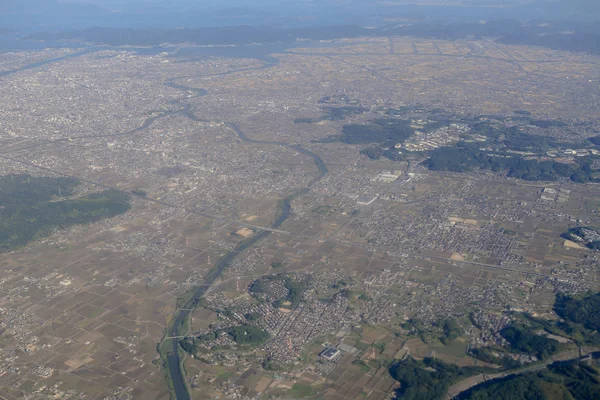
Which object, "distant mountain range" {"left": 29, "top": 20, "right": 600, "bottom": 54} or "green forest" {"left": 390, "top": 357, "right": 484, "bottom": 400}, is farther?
"distant mountain range" {"left": 29, "top": 20, "right": 600, "bottom": 54}

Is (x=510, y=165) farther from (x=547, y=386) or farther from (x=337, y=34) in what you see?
(x=337, y=34)

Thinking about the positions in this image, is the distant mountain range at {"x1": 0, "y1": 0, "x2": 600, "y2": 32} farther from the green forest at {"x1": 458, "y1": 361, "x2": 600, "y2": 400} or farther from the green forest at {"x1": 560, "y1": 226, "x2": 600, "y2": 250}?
the green forest at {"x1": 458, "y1": 361, "x2": 600, "y2": 400}

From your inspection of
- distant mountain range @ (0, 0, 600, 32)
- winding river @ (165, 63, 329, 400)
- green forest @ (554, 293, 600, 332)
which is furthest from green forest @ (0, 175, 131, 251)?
distant mountain range @ (0, 0, 600, 32)

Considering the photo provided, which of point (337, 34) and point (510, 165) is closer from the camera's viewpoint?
point (510, 165)

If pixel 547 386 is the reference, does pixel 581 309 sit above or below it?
below

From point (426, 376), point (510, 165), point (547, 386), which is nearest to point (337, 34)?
point (510, 165)

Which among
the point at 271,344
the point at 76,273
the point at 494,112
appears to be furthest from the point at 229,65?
the point at 271,344

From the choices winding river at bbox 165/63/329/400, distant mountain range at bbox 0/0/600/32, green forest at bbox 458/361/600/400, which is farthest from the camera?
distant mountain range at bbox 0/0/600/32

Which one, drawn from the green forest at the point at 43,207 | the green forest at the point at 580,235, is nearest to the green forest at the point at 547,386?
the green forest at the point at 580,235
